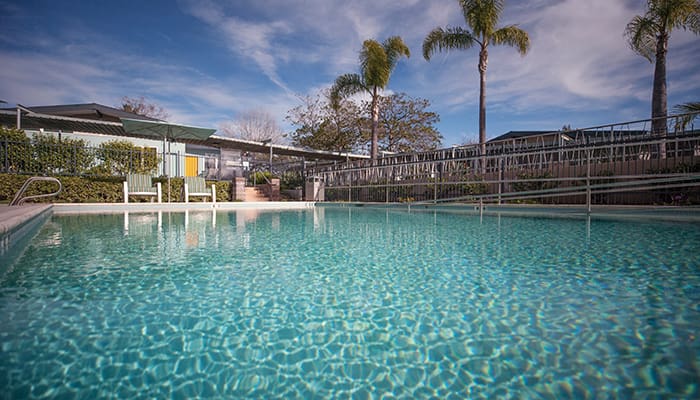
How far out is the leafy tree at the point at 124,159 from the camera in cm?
1309

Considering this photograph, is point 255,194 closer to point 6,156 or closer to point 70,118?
point 6,156

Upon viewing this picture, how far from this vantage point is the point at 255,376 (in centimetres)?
140

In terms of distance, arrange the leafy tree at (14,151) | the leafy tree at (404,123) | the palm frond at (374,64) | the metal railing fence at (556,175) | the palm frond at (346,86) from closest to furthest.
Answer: the metal railing fence at (556,175), the leafy tree at (14,151), the palm frond at (374,64), the palm frond at (346,86), the leafy tree at (404,123)

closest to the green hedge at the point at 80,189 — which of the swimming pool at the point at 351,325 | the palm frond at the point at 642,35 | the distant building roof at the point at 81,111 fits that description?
the distant building roof at the point at 81,111

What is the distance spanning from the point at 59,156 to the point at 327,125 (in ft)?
55.6

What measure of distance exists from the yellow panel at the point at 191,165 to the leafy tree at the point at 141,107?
16.5 metres

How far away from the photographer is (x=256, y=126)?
39.1 meters

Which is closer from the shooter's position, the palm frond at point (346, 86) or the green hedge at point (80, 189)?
the green hedge at point (80, 189)

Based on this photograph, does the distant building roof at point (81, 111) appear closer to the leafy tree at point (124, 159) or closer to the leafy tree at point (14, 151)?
the leafy tree at point (124, 159)

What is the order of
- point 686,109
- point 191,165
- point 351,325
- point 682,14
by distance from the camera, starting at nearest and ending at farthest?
point 351,325 < point 682,14 < point 686,109 < point 191,165

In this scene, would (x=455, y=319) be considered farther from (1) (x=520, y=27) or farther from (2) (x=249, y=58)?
(2) (x=249, y=58)

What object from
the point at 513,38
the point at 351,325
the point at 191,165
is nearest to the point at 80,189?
the point at 191,165

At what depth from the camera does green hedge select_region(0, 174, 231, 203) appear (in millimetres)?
10594

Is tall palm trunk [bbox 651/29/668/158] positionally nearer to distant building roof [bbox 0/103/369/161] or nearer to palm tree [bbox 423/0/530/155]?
palm tree [bbox 423/0/530/155]
